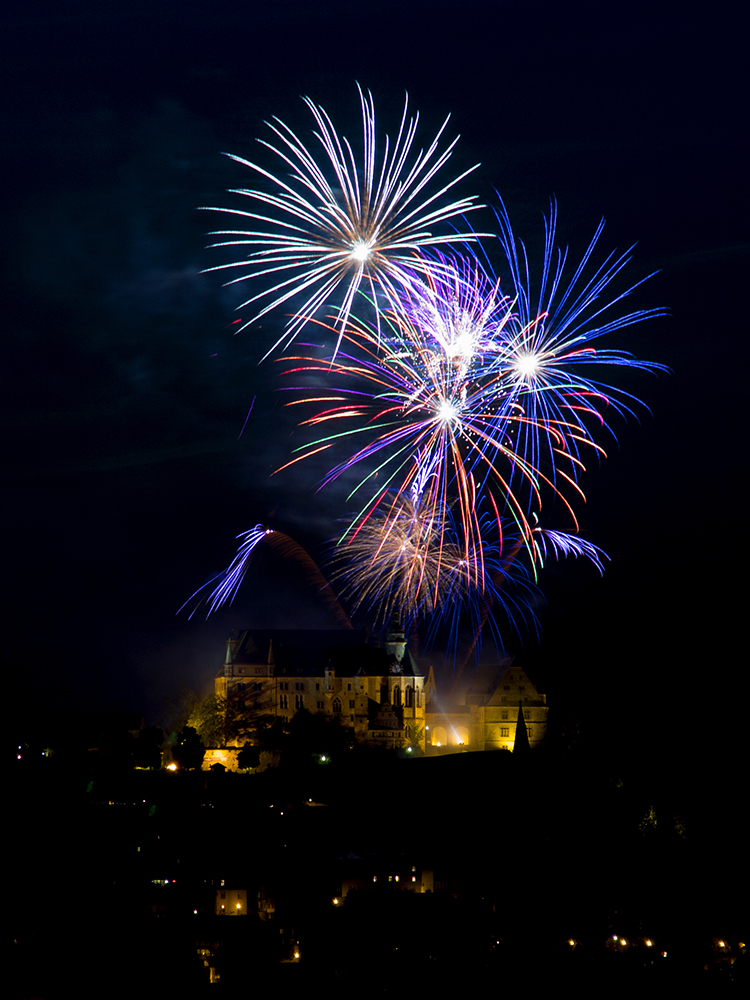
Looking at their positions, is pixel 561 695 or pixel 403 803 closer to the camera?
pixel 403 803

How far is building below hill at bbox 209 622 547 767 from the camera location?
84688 millimetres

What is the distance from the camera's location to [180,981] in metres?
35.7

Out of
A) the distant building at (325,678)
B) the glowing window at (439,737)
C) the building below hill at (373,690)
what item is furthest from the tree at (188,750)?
the glowing window at (439,737)

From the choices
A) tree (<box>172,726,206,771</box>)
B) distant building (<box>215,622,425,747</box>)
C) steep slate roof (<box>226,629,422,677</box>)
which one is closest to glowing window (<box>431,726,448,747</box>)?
distant building (<box>215,622,425,747</box>)

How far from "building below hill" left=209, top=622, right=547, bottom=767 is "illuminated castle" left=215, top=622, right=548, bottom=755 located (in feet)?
0.25

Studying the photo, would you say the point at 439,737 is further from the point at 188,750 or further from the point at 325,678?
the point at 188,750

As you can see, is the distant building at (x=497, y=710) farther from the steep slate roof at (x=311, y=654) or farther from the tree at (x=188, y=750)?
the tree at (x=188, y=750)

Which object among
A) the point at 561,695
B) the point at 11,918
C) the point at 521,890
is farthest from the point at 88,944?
the point at 561,695

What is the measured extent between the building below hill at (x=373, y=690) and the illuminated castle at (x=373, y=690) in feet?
0.25

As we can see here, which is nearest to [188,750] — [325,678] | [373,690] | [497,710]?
[325,678]

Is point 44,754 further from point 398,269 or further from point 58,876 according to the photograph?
point 398,269

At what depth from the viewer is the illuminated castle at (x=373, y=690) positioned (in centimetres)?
8469

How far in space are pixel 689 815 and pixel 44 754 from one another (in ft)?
122

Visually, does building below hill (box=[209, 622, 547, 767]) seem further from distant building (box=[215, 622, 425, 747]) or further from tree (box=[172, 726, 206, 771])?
tree (box=[172, 726, 206, 771])
